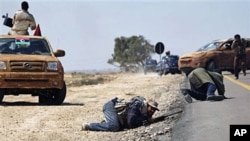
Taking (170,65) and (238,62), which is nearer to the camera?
(238,62)

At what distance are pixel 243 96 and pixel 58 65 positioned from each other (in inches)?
179

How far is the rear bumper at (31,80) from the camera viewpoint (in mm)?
17188

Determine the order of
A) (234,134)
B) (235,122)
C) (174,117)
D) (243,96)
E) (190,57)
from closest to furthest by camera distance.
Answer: (234,134) → (235,122) → (174,117) → (243,96) → (190,57)

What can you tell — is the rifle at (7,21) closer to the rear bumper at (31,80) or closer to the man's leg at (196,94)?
the rear bumper at (31,80)

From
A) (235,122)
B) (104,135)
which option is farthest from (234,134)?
(104,135)

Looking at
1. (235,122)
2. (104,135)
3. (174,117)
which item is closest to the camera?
(235,122)

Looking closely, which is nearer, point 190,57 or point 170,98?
point 170,98

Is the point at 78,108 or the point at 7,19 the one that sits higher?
the point at 7,19

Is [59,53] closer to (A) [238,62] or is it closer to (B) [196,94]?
(B) [196,94]

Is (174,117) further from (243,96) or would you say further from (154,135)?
(243,96)

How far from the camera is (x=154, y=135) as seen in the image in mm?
11188

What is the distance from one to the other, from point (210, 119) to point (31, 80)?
6660 mm

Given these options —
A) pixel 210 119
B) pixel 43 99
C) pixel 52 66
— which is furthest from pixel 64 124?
pixel 43 99

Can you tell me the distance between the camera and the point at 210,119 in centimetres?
1178
